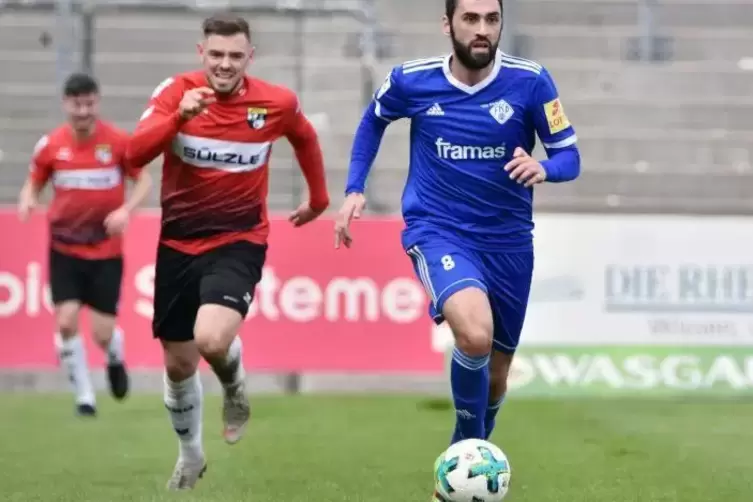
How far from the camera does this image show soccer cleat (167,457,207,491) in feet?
25.5

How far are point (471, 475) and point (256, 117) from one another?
8.44ft

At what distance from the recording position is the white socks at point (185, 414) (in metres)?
7.87

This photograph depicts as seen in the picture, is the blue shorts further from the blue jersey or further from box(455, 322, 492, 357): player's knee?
box(455, 322, 492, 357): player's knee

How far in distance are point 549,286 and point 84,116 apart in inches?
186

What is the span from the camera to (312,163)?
829cm

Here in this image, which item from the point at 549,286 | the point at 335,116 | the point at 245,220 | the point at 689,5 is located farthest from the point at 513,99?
the point at 689,5

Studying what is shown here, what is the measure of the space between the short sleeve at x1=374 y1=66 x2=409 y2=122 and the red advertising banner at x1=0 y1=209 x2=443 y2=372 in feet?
22.6

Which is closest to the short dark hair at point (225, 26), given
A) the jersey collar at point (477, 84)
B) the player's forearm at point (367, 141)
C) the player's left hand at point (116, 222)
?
the player's forearm at point (367, 141)

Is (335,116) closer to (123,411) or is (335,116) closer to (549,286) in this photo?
(549,286)

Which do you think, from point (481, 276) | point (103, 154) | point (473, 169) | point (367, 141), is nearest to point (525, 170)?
point (473, 169)

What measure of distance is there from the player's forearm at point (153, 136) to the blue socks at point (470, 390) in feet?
5.87

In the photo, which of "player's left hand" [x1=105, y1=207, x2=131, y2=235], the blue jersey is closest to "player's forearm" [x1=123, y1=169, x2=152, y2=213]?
"player's left hand" [x1=105, y1=207, x2=131, y2=235]

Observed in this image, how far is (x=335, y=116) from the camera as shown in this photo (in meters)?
17.1

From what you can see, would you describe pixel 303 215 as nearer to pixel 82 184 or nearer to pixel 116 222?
pixel 116 222
